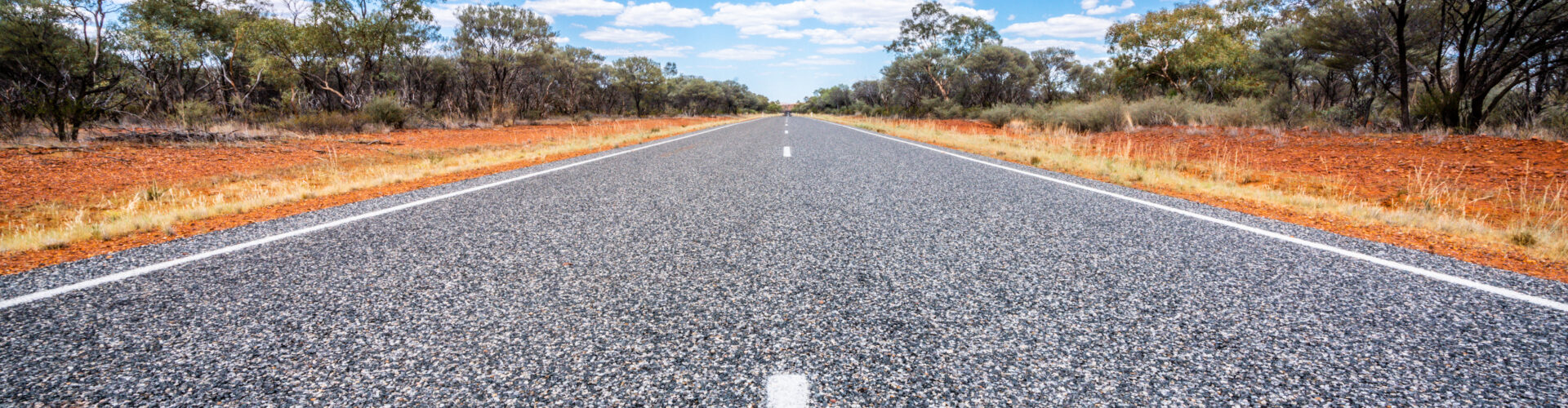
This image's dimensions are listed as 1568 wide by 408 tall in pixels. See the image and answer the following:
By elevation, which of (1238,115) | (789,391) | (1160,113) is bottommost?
(789,391)

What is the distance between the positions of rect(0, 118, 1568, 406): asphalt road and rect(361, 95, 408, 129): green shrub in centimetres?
1891

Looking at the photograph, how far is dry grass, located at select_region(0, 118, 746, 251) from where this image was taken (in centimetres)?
391

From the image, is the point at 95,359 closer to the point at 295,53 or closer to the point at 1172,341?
the point at 1172,341

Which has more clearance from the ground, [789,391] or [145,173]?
[145,173]

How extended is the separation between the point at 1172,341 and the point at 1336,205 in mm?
4621

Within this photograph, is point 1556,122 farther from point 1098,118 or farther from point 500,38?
point 500,38

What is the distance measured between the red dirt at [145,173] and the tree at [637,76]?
45867 millimetres

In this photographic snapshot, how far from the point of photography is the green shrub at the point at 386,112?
1953 cm

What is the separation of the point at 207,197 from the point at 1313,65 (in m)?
30.0

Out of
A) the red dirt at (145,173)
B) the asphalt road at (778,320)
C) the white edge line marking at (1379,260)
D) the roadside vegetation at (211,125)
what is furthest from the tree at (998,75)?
the asphalt road at (778,320)

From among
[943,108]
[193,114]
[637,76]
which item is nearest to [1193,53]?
[943,108]

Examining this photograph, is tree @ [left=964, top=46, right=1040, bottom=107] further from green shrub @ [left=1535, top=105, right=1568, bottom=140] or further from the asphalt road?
the asphalt road

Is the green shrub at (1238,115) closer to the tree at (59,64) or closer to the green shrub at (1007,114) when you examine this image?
the green shrub at (1007,114)

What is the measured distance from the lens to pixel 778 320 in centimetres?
218
